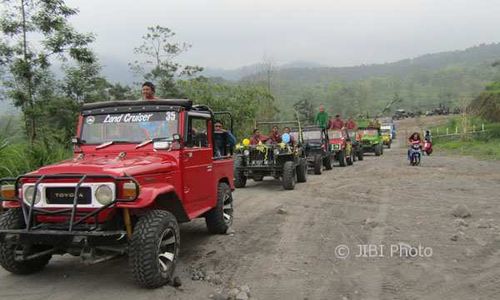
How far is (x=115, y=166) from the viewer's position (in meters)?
5.20

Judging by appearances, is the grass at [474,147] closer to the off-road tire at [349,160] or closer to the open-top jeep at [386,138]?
the off-road tire at [349,160]

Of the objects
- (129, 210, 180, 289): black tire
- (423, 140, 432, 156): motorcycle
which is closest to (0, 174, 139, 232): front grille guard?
(129, 210, 180, 289): black tire

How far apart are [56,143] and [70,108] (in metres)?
3.35

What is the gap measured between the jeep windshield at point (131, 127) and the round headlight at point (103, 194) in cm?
141

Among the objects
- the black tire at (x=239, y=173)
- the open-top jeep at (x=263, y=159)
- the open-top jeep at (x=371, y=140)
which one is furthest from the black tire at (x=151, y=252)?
the open-top jeep at (x=371, y=140)

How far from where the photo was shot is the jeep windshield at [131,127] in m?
6.27

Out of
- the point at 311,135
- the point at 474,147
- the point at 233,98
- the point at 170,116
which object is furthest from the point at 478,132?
the point at 170,116

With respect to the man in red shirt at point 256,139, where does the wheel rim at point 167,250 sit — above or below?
below

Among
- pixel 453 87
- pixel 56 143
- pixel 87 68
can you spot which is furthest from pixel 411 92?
pixel 56 143

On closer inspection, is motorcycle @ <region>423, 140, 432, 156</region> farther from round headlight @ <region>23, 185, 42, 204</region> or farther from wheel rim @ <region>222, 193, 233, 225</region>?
round headlight @ <region>23, 185, 42, 204</region>

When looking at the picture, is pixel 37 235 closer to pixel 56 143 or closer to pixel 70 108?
pixel 56 143

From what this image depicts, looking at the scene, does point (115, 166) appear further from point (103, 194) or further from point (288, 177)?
point (288, 177)

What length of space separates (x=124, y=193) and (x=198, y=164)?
1789 mm

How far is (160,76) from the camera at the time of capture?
92.2 ft
